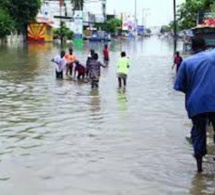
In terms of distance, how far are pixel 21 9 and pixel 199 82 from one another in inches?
2841

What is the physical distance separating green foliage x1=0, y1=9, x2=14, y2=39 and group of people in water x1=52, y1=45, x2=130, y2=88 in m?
44.9

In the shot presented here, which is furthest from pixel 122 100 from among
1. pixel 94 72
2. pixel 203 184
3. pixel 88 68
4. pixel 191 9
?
pixel 191 9

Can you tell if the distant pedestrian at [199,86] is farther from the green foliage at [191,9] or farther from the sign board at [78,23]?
the sign board at [78,23]

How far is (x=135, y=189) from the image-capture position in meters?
6.90

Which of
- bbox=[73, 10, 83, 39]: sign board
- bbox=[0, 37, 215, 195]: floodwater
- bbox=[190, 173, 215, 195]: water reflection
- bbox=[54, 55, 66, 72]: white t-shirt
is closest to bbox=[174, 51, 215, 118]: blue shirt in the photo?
bbox=[190, 173, 215, 195]: water reflection

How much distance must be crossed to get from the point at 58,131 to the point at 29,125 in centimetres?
85

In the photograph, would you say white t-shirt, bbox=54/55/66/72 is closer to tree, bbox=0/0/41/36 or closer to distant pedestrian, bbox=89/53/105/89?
distant pedestrian, bbox=89/53/105/89

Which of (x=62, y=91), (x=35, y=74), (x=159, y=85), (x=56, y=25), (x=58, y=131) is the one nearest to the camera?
(x=58, y=131)

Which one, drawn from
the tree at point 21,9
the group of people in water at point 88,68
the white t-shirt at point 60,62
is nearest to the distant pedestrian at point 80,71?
the group of people in water at point 88,68

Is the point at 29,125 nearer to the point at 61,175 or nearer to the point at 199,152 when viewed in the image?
the point at 61,175

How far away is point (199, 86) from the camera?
22.5 ft

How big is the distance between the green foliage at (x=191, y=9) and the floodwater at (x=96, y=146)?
37.1m

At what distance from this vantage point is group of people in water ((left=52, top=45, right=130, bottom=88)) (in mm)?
19281

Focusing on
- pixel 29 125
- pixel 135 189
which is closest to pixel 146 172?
pixel 135 189
